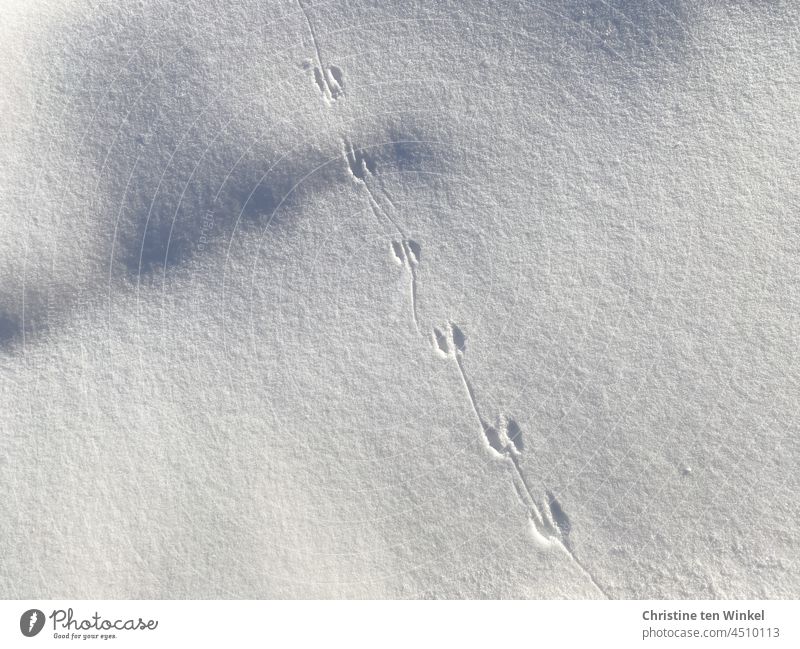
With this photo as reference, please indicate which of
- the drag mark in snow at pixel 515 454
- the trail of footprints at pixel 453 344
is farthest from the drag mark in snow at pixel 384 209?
the drag mark in snow at pixel 515 454

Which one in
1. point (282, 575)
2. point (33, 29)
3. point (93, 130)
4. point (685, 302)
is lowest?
point (282, 575)

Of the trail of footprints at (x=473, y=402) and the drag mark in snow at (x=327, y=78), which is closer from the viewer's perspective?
the trail of footprints at (x=473, y=402)

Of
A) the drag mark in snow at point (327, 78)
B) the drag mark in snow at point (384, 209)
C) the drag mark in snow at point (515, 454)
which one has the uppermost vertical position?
the drag mark in snow at point (327, 78)

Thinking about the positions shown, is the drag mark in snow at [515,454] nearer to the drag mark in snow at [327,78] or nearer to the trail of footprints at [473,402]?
the trail of footprints at [473,402]

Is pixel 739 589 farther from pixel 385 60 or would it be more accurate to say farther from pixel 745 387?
pixel 385 60

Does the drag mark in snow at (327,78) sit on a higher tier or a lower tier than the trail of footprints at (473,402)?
higher

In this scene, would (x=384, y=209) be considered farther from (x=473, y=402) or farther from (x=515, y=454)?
(x=515, y=454)

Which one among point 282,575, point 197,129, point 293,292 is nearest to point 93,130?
point 197,129

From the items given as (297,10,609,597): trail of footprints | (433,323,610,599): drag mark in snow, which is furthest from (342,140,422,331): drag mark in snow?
(433,323,610,599): drag mark in snow
